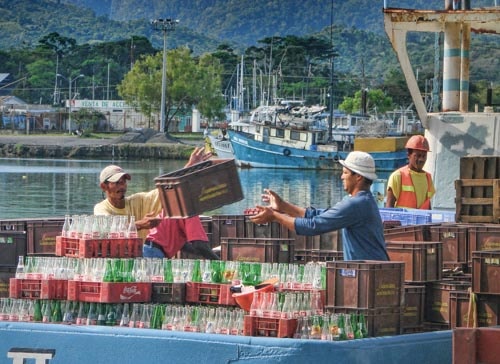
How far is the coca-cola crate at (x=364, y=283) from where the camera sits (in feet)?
28.2

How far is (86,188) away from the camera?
173 feet

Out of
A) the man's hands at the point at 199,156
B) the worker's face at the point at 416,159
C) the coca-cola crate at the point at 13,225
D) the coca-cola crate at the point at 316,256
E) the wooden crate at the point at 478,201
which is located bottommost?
the coca-cola crate at the point at 316,256

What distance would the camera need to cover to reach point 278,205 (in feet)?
31.4

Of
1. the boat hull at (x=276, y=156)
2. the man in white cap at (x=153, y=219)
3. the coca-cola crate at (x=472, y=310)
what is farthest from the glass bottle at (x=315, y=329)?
the boat hull at (x=276, y=156)

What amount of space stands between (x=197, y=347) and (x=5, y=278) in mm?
2282

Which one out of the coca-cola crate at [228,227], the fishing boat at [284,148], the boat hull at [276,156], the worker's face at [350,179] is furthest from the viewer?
the fishing boat at [284,148]

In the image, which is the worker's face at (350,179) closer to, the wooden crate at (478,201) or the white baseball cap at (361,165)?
the white baseball cap at (361,165)

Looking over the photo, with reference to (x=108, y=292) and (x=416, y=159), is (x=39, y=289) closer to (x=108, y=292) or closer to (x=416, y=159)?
(x=108, y=292)

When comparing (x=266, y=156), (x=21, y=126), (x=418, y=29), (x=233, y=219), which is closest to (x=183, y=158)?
(x=266, y=156)

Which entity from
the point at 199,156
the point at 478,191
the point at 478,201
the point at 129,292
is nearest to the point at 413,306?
the point at 129,292

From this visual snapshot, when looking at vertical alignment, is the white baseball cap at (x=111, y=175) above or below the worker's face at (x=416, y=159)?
below

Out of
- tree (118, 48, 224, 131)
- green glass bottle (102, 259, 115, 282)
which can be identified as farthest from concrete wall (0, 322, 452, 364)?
tree (118, 48, 224, 131)

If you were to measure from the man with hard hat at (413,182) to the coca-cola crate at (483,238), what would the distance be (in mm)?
1995

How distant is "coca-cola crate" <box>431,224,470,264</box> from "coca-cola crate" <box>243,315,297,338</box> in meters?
3.02
